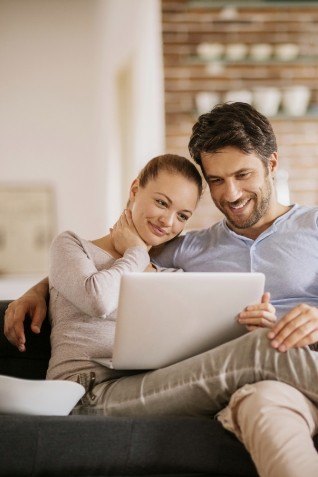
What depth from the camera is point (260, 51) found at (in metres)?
→ 4.86

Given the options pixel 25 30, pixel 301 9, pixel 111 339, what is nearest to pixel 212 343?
pixel 111 339

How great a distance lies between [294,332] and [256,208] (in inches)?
26.6

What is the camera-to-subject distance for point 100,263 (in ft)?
6.68

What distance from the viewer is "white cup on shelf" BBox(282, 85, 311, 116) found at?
4.88m

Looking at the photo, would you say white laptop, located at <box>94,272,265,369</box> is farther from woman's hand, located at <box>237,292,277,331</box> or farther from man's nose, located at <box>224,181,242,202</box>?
man's nose, located at <box>224,181,242,202</box>

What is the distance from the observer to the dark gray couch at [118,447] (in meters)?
1.57

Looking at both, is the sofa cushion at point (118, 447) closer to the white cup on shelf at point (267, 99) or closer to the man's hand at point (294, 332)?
the man's hand at point (294, 332)

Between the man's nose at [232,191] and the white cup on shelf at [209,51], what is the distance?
280cm

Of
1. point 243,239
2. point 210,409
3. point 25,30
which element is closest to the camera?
point 210,409

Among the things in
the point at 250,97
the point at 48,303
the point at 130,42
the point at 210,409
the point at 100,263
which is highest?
the point at 130,42

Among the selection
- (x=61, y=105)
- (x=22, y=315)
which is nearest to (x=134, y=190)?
(x=22, y=315)

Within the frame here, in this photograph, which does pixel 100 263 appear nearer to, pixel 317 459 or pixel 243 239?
pixel 243 239

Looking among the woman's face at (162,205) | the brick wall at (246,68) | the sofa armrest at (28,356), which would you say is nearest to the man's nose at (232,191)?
the woman's face at (162,205)

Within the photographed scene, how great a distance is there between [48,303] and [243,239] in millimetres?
632
